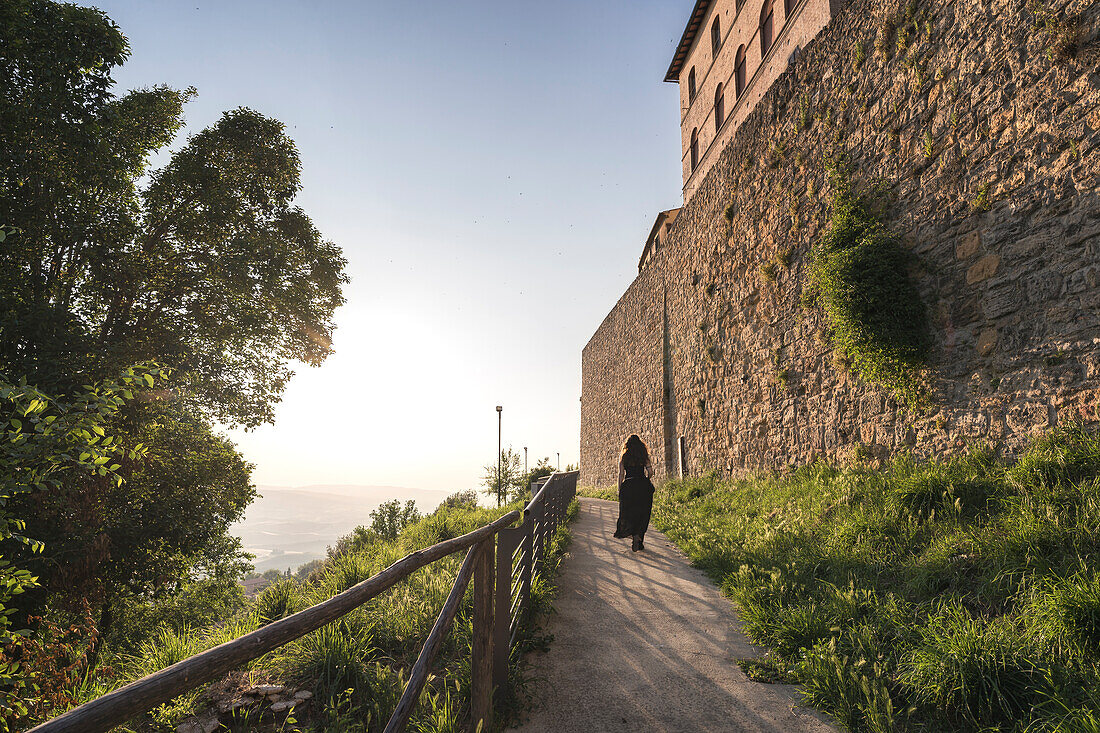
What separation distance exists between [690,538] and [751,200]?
249 inches

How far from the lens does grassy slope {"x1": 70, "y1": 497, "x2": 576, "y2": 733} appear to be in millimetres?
2994

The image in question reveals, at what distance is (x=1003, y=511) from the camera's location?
158 inches

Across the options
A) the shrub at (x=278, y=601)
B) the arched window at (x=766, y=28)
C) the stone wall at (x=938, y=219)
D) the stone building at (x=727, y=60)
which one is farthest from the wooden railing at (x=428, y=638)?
the arched window at (x=766, y=28)

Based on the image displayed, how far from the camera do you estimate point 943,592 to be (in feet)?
11.6

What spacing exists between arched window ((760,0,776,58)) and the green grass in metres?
14.7

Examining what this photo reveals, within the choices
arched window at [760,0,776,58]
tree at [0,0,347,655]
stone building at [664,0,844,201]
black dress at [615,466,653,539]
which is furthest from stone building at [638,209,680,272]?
black dress at [615,466,653,539]

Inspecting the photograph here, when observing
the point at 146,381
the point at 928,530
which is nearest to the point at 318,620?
the point at 146,381

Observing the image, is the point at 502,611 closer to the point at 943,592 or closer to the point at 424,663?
the point at 424,663

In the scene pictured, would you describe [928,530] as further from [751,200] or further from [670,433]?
[670,433]

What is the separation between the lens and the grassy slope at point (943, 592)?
2520mm

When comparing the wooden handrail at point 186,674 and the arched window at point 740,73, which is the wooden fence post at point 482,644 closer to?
the wooden handrail at point 186,674

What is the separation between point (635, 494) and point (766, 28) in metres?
15.6

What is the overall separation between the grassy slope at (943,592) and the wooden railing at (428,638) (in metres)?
1.81

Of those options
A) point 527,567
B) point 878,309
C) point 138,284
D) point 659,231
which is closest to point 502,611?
point 527,567
